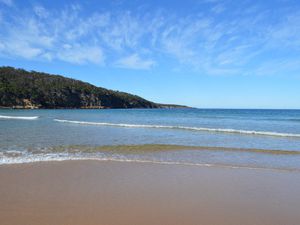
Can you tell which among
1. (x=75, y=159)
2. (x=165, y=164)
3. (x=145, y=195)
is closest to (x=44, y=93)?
(x=75, y=159)

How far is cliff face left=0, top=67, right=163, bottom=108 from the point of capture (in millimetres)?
114438

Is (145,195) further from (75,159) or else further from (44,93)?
(44,93)

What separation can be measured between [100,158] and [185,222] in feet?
21.0

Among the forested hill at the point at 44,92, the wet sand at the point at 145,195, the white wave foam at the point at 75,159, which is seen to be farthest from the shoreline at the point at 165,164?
the forested hill at the point at 44,92

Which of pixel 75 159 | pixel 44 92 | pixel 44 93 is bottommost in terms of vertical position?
pixel 75 159

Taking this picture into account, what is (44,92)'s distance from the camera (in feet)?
418

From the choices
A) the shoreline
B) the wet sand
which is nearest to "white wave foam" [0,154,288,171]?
the shoreline

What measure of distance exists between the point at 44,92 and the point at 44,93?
71 cm

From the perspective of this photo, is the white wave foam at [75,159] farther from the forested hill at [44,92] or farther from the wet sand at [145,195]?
the forested hill at [44,92]

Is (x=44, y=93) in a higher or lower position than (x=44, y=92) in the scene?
lower

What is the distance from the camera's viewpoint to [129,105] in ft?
600

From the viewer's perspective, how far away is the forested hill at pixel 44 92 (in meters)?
114

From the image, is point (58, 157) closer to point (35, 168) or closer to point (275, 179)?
point (35, 168)

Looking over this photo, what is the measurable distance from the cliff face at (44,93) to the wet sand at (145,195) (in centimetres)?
11551
